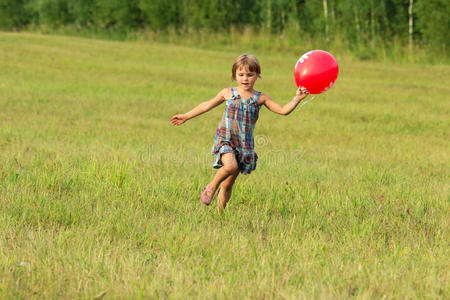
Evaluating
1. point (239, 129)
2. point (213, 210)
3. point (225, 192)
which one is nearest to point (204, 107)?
point (239, 129)

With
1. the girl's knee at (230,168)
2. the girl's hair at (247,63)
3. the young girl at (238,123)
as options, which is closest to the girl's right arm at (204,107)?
the young girl at (238,123)

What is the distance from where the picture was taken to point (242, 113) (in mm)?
4930

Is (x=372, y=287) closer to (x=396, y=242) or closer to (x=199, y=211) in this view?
(x=396, y=242)

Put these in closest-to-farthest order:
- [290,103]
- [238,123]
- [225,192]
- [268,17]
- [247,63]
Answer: [290,103] → [247,63] → [238,123] → [225,192] → [268,17]

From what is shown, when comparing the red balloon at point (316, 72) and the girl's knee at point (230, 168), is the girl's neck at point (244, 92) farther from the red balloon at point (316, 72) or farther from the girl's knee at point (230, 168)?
the girl's knee at point (230, 168)

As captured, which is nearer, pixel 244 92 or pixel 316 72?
pixel 316 72

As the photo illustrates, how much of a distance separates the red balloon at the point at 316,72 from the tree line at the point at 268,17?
911 inches

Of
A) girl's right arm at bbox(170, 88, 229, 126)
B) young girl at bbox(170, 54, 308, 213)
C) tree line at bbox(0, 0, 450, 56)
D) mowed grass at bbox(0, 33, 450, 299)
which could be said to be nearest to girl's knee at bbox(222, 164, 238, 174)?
young girl at bbox(170, 54, 308, 213)

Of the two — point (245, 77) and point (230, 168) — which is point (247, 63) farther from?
point (230, 168)

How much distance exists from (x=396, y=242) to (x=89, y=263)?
2.27 metres

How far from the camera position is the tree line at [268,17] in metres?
29.5

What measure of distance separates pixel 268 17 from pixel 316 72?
33072 mm

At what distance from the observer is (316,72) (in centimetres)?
474

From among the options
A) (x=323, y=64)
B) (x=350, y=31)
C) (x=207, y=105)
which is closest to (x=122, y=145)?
(x=207, y=105)
